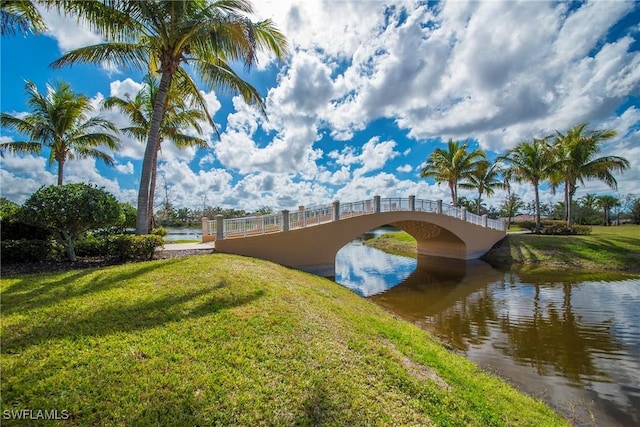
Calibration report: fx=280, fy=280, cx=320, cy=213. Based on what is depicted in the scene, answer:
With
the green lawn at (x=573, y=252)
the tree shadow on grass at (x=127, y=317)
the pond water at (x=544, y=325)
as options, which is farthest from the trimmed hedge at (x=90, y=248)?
the green lawn at (x=573, y=252)

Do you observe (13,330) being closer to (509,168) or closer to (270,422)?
(270,422)

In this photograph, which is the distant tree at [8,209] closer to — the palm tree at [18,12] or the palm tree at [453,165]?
the palm tree at [18,12]

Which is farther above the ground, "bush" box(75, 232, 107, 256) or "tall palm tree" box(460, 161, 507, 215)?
"tall palm tree" box(460, 161, 507, 215)

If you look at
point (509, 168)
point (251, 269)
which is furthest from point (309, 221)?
point (509, 168)

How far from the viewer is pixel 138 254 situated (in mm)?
8391

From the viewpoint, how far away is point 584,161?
21.1 meters

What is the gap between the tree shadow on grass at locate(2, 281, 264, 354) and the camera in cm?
368

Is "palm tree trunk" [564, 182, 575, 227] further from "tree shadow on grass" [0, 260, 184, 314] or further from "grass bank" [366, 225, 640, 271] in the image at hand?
"tree shadow on grass" [0, 260, 184, 314]

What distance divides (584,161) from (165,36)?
90.9 ft

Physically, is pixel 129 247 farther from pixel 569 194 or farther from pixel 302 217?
pixel 569 194

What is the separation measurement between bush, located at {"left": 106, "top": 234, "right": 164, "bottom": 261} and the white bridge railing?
2587 mm

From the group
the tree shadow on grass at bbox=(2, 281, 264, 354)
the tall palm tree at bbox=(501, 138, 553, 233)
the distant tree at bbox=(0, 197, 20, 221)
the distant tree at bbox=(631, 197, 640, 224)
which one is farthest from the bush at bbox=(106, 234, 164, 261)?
the distant tree at bbox=(631, 197, 640, 224)

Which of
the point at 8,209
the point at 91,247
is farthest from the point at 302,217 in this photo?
the point at 8,209

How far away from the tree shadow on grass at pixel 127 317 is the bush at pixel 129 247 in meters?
3.98
